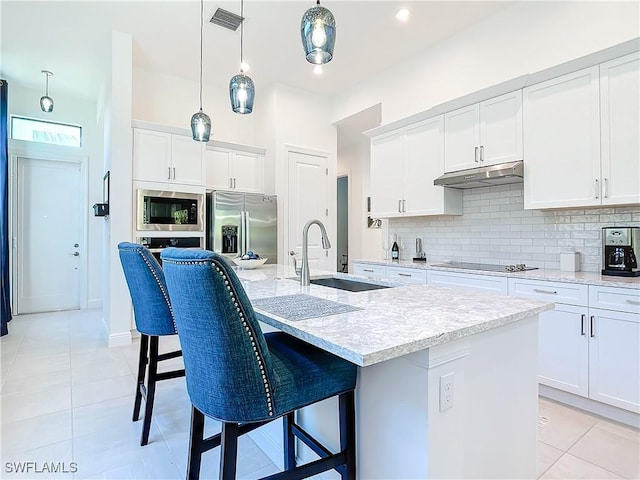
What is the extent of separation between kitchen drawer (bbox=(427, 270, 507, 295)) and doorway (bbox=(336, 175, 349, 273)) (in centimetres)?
395

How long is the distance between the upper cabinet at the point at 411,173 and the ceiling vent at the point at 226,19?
1.97 meters

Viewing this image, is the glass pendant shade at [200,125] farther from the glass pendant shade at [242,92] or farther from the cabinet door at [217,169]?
the cabinet door at [217,169]

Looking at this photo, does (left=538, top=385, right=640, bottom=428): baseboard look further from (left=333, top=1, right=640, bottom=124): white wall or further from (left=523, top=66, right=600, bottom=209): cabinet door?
(left=333, top=1, right=640, bottom=124): white wall

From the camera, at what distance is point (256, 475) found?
1733mm

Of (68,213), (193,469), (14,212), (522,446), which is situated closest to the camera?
(193,469)

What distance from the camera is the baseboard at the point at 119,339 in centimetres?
366

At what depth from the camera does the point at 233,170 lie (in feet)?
15.8

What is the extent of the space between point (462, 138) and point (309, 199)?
2.41 metres

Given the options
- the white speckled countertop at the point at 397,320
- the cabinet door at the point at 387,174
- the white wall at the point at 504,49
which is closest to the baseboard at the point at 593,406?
the white speckled countertop at the point at 397,320

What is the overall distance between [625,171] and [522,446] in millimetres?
2056

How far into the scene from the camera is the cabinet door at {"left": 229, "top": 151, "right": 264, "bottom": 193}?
15.9 feet

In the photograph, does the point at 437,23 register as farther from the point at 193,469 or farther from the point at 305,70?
the point at 193,469

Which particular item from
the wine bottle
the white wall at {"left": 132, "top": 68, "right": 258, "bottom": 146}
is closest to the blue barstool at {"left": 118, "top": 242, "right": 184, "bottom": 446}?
the wine bottle

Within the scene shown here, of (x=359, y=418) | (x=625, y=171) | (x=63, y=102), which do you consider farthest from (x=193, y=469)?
(x=63, y=102)
